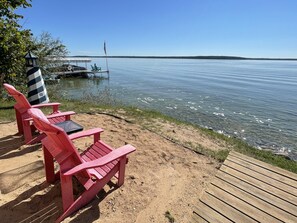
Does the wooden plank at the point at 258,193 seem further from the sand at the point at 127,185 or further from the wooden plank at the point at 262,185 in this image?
the sand at the point at 127,185

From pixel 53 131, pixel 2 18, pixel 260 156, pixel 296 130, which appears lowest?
pixel 296 130

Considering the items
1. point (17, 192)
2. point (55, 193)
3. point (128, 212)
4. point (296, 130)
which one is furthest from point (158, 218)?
point (296, 130)

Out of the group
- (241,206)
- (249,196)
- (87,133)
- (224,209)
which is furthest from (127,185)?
(249,196)

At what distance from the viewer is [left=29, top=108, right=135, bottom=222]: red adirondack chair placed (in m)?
1.96

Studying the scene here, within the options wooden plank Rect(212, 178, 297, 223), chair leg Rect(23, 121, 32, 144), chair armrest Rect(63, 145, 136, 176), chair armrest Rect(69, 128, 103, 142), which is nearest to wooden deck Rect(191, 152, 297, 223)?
wooden plank Rect(212, 178, 297, 223)

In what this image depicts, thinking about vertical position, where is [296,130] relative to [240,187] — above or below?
below

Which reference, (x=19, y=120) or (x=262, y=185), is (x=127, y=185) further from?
(x=19, y=120)

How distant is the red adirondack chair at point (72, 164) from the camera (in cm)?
196

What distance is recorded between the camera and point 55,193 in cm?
250

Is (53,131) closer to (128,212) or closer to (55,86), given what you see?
(128,212)

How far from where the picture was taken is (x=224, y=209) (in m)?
2.44

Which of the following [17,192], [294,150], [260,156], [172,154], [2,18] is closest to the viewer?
[17,192]

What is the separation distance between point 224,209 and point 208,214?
0.76ft

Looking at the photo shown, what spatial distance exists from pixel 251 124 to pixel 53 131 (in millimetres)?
8294
